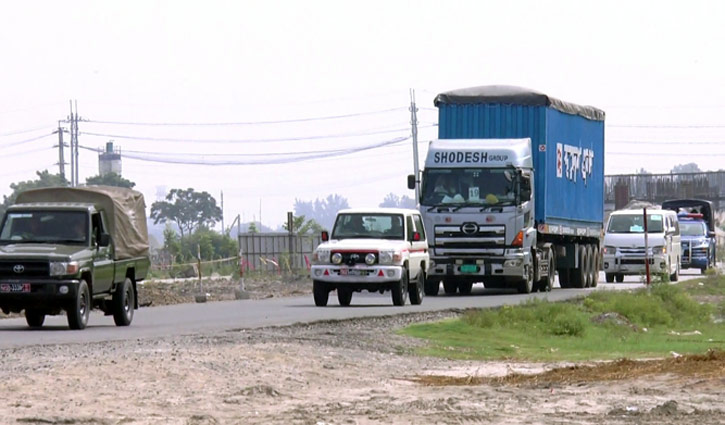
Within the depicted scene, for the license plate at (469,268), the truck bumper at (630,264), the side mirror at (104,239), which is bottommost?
the truck bumper at (630,264)

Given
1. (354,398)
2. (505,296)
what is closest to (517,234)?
(505,296)

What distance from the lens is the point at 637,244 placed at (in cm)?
4934

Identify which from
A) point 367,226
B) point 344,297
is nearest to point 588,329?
point 367,226

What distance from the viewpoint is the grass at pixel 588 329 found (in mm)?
22891

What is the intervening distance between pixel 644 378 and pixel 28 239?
12.7 metres

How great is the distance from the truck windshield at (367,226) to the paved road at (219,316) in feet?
4.93

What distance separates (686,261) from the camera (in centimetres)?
5897

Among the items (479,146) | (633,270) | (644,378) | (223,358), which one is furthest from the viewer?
(633,270)

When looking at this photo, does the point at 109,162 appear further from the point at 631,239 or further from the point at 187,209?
the point at 631,239

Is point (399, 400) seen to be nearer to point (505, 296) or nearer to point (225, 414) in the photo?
point (225, 414)

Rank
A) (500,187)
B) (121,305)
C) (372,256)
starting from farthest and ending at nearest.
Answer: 1. (500,187)
2. (372,256)
3. (121,305)

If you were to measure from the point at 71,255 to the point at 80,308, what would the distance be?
35.9 inches

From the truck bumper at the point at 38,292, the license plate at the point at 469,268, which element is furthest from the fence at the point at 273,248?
the truck bumper at the point at 38,292

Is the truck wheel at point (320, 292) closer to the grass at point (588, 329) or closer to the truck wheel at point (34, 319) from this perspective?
the grass at point (588, 329)
